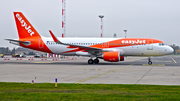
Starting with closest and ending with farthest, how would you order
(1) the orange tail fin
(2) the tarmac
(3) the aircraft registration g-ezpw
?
1. (2) the tarmac
2. (3) the aircraft registration g-ezpw
3. (1) the orange tail fin

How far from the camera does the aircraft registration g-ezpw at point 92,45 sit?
3198 centimetres

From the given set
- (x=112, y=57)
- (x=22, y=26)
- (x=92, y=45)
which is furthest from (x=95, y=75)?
(x=22, y=26)

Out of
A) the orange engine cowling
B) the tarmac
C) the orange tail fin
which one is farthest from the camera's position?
the orange tail fin

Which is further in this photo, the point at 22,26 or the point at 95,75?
the point at 22,26

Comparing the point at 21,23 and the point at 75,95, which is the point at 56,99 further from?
the point at 21,23

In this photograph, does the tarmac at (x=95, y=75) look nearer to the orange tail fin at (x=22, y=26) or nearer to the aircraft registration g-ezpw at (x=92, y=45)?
the aircraft registration g-ezpw at (x=92, y=45)

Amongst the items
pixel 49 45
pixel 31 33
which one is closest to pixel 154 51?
pixel 49 45

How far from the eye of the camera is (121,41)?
3269cm

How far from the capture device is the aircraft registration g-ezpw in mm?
31975

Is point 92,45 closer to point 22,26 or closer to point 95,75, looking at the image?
point 22,26

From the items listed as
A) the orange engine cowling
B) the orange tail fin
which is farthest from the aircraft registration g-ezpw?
the orange engine cowling

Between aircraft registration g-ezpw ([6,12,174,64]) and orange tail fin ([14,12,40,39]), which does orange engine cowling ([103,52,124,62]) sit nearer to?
aircraft registration g-ezpw ([6,12,174,64])

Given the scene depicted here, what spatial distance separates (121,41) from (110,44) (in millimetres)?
→ 1673

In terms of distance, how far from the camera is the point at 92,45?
33.2m
